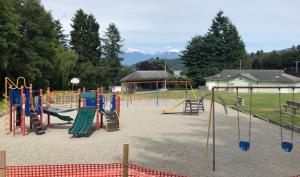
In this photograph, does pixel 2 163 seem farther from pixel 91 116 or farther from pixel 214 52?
pixel 214 52

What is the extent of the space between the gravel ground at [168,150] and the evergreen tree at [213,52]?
65.1 m

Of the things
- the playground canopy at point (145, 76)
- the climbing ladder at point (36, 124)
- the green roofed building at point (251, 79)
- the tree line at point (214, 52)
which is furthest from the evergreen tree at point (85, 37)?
the climbing ladder at point (36, 124)

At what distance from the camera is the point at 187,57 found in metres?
85.9

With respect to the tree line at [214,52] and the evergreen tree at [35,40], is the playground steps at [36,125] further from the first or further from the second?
the tree line at [214,52]

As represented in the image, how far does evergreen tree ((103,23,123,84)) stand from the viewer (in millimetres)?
92000

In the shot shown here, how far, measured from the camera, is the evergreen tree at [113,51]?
92.0 meters

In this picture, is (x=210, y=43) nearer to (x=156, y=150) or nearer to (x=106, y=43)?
(x=106, y=43)

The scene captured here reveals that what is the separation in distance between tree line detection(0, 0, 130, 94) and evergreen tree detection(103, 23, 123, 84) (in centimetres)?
865

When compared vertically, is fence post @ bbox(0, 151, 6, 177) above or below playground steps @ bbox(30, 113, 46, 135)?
above

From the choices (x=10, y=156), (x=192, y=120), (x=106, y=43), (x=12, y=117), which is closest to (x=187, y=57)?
(x=106, y=43)

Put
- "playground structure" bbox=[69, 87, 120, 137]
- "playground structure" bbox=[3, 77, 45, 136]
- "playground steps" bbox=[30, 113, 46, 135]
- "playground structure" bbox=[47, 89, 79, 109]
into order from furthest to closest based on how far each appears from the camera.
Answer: "playground structure" bbox=[47, 89, 79, 109]
"playground steps" bbox=[30, 113, 46, 135]
"playground structure" bbox=[3, 77, 45, 136]
"playground structure" bbox=[69, 87, 120, 137]

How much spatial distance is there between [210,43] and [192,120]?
6506 cm

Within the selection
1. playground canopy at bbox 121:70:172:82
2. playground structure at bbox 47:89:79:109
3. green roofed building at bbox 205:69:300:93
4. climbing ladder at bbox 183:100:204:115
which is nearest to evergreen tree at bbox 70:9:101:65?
playground canopy at bbox 121:70:172:82

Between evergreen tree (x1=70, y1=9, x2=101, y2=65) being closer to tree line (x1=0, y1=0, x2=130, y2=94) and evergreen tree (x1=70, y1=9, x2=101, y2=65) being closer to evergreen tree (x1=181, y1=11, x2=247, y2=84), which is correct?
tree line (x1=0, y1=0, x2=130, y2=94)
